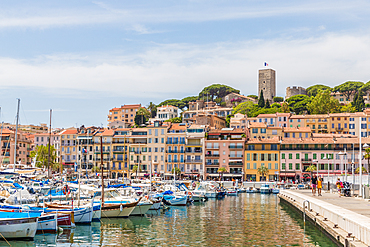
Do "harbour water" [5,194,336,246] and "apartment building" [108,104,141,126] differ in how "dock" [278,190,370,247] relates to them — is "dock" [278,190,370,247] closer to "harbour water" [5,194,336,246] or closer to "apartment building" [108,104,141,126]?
"harbour water" [5,194,336,246]

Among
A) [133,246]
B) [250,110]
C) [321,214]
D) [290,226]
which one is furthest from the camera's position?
[250,110]

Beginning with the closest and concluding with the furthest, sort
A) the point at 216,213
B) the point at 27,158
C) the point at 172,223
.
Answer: the point at 172,223 < the point at 216,213 < the point at 27,158

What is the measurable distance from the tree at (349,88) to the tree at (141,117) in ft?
240

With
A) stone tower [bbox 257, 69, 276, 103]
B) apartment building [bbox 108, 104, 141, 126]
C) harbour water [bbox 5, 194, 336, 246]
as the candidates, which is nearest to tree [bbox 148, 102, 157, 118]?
apartment building [bbox 108, 104, 141, 126]

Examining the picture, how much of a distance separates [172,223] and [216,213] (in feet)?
27.7

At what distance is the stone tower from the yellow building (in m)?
102

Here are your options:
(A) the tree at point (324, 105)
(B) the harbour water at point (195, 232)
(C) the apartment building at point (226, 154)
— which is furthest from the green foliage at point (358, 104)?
(B) the harbour water at point (195, 232)

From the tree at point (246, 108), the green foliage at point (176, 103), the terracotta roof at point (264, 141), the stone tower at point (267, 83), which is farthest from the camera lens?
the stone tower at point (267, 83)

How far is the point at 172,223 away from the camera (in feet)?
113

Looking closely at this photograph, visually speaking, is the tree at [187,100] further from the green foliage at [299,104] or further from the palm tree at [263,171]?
the palm tree at [263,171]

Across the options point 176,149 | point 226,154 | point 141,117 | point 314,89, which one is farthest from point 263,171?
point 314,89

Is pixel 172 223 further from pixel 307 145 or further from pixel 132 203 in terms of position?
pixel 307 145

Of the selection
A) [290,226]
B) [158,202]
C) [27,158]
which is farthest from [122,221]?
[27,158]

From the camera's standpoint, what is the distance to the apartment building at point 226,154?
298ft
